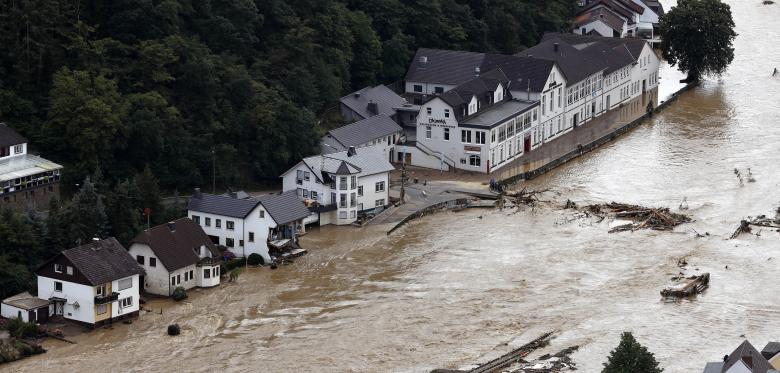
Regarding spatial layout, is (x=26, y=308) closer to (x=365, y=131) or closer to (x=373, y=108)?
(x=365, y=131)

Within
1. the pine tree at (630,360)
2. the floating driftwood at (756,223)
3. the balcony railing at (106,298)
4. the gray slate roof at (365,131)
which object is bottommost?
the pine tree at (630,360)

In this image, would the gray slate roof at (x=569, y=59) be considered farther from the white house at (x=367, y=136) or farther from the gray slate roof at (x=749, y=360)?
the gray slate roof at (x=749, y=360)

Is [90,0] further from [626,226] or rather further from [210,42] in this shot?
[626,226]

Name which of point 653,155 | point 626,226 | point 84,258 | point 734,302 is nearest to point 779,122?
point 653,155

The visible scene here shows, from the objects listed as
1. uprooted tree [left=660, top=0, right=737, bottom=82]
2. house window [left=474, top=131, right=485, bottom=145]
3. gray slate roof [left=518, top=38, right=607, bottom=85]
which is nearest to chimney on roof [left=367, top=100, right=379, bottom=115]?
house window [left=474, top=131, right=485, bottom=145]

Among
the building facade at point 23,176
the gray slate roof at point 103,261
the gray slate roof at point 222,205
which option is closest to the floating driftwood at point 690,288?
the gray slate roof at point 222,205
